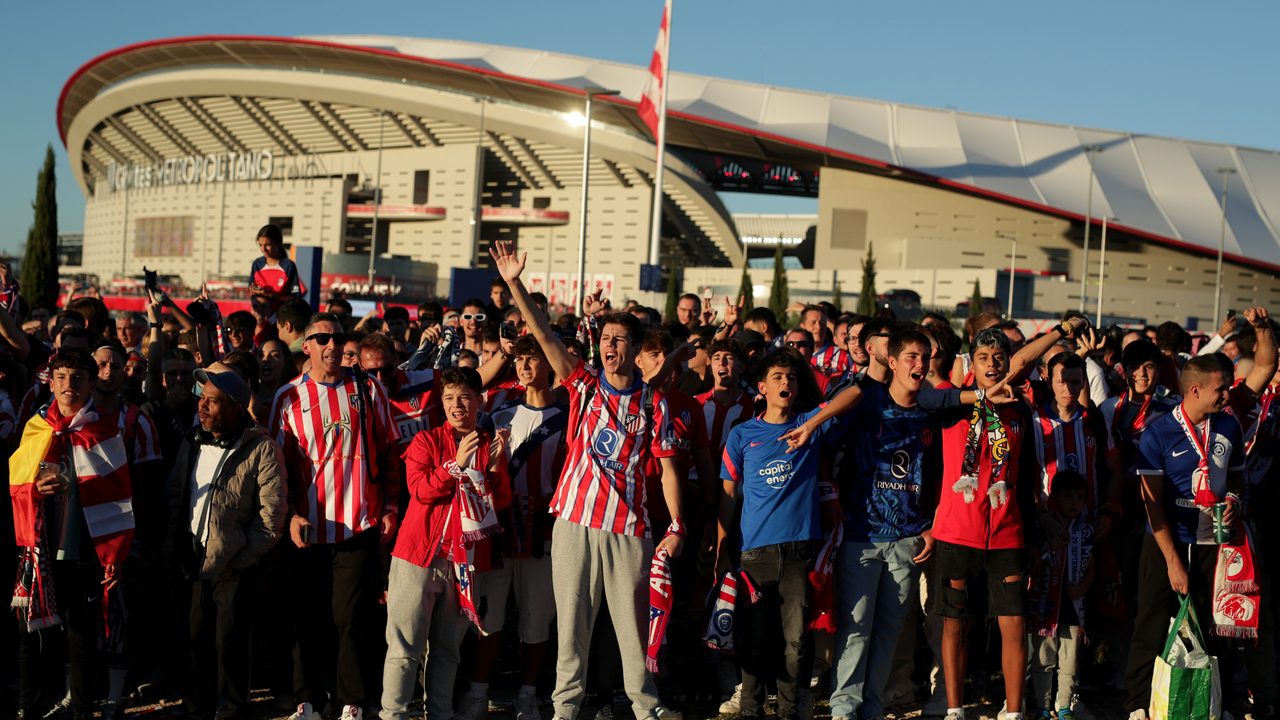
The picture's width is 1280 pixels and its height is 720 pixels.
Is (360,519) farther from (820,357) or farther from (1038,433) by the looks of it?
(820,357)

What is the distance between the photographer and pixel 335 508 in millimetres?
4898

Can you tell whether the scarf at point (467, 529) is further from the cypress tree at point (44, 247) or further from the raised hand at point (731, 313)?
the cypress tree at point (44, 247)

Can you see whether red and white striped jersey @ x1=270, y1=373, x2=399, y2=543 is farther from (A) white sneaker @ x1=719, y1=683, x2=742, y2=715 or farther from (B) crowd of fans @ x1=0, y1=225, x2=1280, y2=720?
(A) white sneaker @ x1=719, y1=683, x2=742, y2=715

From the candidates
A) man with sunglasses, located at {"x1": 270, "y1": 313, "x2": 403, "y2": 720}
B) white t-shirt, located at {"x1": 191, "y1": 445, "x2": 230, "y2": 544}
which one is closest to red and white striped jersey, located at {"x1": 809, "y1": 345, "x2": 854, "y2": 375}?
man with sunglasses, located at {"x1": 270, "y1": 313, "x2": 403, "y2": 720}

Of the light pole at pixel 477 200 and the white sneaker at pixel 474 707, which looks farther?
the light pole at pixel 477 200

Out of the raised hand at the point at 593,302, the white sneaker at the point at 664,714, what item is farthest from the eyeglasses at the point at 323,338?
the white sneaker at the point at 664,714

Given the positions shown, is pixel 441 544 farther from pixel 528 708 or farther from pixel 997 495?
pixel 997 495

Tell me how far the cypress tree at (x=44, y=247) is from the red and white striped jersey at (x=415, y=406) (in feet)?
83.7

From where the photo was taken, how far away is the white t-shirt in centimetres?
477

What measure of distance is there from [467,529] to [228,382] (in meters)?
1.15

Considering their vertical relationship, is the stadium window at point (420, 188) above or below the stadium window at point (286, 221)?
above

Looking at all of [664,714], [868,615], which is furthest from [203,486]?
[868,615]

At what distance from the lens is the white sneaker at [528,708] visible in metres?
5.08

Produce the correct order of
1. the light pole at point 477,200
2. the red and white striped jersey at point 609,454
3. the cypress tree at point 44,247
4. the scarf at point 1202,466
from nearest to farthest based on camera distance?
the red and white striped jersey at point 609,454, the scarf at point 1202,466, the cypress tree at point 44,247, the light pole at point 477,200
